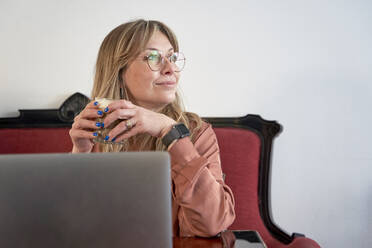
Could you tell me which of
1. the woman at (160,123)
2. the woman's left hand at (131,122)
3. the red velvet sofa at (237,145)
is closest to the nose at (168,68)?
the woman at (160,123)

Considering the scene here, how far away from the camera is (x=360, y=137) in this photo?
167cm

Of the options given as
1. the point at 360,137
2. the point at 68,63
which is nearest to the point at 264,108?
the point at 360,137

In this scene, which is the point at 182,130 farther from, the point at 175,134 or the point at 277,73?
the point at 277,73

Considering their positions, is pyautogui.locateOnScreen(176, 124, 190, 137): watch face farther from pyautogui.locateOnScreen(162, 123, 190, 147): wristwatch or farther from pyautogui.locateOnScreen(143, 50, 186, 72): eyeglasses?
pyautogui.locateOnScreen(143, 50, 186, 72): eyeglasses

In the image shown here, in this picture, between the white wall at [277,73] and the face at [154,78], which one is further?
the white wall at [277,73]

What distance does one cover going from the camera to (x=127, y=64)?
116cm

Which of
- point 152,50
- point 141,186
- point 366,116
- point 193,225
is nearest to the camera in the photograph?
point 141,186

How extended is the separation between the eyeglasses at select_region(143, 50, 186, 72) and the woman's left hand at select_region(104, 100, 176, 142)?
1.00ft

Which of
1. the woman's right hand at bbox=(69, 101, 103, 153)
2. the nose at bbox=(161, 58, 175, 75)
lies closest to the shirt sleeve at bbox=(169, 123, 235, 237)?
the woman's right hand at bbox=(69, 101, 103, 153)

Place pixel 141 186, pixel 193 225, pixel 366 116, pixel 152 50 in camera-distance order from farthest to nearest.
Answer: pixel 366 116 < pixel 152 50 < pixel 193 225 < pixel 141 186

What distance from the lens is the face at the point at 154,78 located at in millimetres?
1098

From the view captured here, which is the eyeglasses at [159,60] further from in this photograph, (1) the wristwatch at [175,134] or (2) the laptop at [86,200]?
(2) the laptop at [86,200]

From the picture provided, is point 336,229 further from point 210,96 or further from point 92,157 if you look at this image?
point 92,157

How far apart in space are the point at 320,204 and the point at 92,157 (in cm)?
165
